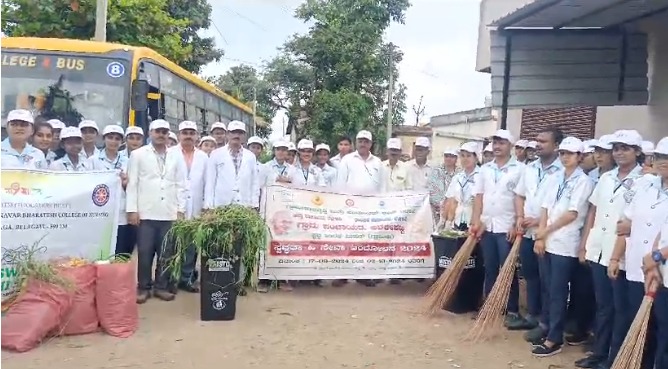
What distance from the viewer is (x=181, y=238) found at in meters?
6.37

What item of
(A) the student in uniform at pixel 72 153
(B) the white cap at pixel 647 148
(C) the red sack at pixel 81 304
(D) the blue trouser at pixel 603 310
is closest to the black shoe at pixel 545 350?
(D) the blue trouser at pixel 603 310

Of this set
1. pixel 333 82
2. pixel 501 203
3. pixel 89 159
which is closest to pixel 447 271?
pixel 501 203

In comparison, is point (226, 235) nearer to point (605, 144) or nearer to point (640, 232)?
point (605, 144)

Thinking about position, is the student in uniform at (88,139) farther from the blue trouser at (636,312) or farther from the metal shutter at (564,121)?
the metal shutter at (564,121)

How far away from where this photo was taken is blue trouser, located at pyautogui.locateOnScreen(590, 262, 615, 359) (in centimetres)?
522

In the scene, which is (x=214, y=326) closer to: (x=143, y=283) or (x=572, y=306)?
(x=143, y=283)

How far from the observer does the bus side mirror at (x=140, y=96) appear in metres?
9.48

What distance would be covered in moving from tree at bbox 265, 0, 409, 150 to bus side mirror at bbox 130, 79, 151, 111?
14.3 metres

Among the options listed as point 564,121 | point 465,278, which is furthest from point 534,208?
point 564,121

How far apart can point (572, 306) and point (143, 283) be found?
4.05 m

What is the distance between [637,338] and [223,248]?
3361 millimetres

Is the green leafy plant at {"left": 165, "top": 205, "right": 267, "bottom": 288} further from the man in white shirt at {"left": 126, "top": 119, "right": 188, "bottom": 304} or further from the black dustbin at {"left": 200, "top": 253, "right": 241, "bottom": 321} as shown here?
the man in white shirt at {"left": 126, "top": 119, "right": 188, "bottom": 304}

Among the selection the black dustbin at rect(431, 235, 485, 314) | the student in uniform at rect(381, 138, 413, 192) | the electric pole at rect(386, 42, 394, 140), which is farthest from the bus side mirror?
the electric pole at rect(386, 42, 394, 140)

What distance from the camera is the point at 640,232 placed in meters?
4.62
